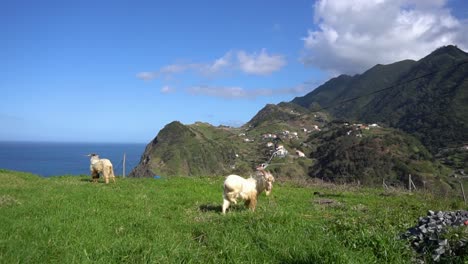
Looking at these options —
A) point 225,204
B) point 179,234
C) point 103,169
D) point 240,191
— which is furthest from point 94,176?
point 179,234

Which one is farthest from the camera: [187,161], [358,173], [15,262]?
[187,161]

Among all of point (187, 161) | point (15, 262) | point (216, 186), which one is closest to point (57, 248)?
point (15, 262)

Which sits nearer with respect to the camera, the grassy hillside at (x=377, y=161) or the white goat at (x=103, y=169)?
the white goat at (x=103, y=169)

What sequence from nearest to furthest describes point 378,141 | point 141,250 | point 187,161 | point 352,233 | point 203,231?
point 141,250
point 352,233
point 203,231
point 378,141
point 187,161

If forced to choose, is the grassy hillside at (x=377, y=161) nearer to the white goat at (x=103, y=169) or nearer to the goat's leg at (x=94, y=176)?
the goat's leg at (x=94, y=176)

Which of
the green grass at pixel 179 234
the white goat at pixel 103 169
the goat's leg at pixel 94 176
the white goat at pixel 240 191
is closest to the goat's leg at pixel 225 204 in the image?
the white goat at pixel 240 191

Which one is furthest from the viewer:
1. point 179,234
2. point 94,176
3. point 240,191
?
point 94,176

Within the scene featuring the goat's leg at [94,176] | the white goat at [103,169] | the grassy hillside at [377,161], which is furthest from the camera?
the grassy hillside at [377,161]

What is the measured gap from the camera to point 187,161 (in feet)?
631

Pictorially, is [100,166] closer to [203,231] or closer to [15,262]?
[203,231]

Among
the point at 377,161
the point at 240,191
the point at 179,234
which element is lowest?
the point at 377,161

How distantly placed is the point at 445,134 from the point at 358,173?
94252 mm

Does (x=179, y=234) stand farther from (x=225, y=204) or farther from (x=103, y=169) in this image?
(x=103, y=169)

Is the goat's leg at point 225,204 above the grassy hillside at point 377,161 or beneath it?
above
